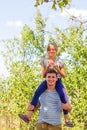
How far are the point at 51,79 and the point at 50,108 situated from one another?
17.5 inches

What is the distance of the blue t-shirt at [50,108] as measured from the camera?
582 cm

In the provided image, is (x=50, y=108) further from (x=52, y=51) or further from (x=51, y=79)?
(x=52, y=51)

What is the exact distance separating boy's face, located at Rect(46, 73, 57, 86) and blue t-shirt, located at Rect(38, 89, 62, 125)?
0.14 metres

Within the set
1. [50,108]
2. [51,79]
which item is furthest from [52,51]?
[50,108]

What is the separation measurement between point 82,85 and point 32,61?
6.74 m

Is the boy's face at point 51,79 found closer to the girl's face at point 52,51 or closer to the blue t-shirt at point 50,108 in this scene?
the blue t-shirt at point 50,108

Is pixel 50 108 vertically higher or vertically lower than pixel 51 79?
lower

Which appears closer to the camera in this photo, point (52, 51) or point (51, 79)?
point (51, 79)

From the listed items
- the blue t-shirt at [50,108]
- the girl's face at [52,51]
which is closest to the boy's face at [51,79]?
the blue t-shirt at [50,108]

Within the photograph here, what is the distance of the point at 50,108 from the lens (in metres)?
5.84

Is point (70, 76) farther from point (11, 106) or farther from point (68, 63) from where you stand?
point (11, 106)

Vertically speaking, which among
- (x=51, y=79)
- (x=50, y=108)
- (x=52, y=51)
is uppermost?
(x=52, y=51)

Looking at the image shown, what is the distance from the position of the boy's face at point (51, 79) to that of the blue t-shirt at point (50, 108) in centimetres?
14

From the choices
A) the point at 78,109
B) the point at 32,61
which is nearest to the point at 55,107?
the point at 78,109
